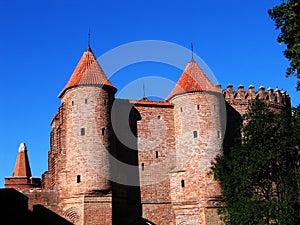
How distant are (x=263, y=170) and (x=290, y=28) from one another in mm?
10790

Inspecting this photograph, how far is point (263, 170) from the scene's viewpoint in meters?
26.2

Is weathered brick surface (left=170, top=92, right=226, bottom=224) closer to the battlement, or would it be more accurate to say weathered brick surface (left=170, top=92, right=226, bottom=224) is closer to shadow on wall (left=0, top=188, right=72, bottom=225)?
the battlement

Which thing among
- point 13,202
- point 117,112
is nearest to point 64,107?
point 117,112

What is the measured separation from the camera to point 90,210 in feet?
96.5

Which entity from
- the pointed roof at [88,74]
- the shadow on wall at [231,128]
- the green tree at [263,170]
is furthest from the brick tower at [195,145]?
the pointed roof at [88,74]

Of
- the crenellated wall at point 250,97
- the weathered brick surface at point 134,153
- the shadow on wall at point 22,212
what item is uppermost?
the crenellated wall at point 250,97

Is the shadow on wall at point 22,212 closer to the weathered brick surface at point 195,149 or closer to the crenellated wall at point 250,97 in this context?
the weathered brick surface at point 195,149

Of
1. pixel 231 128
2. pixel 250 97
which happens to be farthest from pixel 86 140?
pixel 250 97

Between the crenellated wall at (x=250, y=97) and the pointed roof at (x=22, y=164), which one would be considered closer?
the crenellated wall at (x=250, y=97)

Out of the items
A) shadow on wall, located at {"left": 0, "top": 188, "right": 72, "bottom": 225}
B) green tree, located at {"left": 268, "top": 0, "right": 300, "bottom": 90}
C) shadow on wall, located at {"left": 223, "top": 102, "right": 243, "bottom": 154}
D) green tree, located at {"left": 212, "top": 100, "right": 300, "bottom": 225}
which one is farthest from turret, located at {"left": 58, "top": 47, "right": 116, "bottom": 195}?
green tree, located at {"left": 268, "top": 0, "right": 300, "bottom": 90}

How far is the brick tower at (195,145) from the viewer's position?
31.6 meters

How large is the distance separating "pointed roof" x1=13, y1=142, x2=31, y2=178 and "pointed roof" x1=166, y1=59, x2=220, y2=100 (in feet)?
61.8

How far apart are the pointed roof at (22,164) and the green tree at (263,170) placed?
2559 centimetres

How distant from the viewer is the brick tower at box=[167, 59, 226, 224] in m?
31.6
